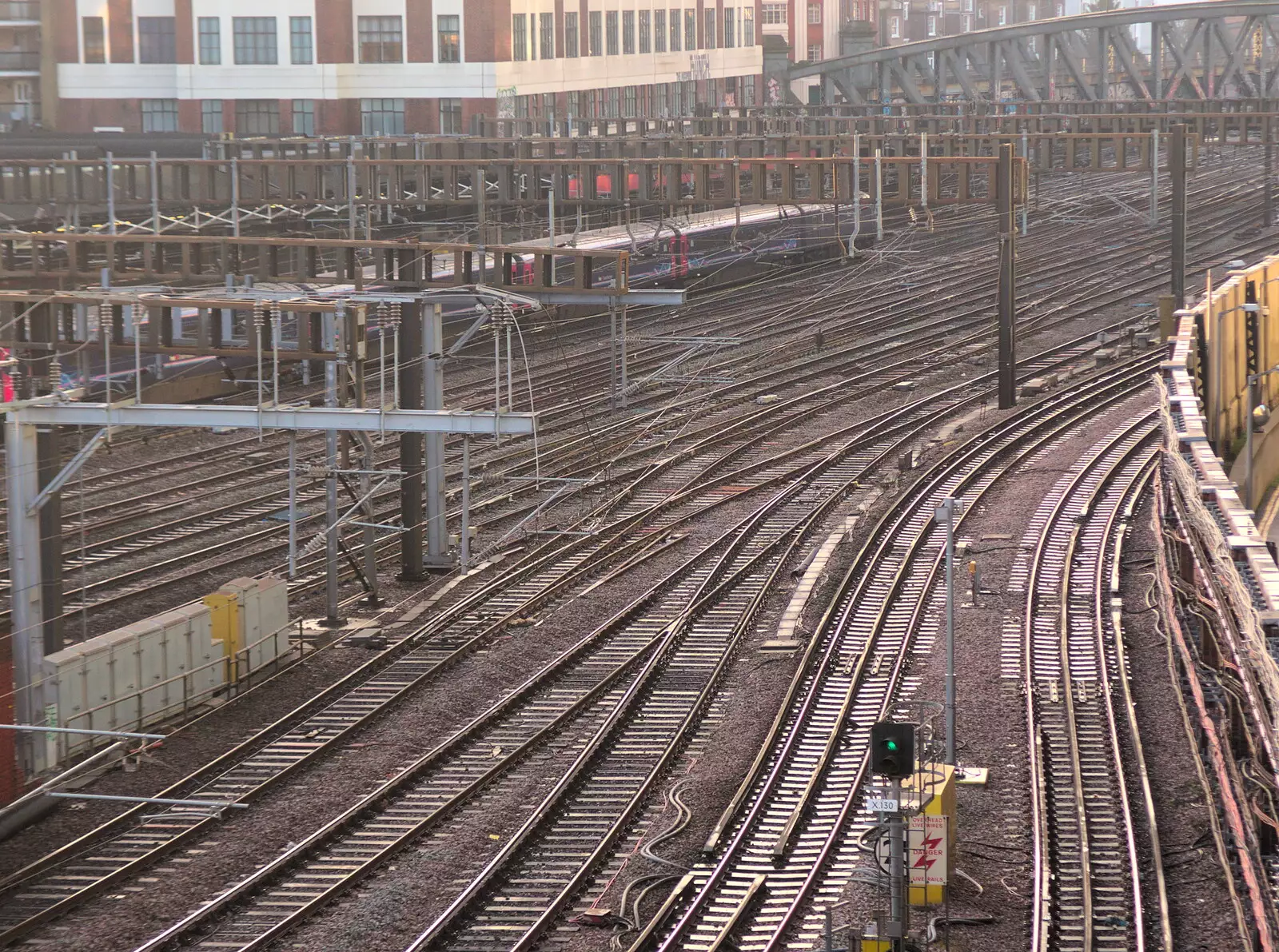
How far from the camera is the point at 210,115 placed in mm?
60375

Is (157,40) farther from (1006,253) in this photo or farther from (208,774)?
(208,774)

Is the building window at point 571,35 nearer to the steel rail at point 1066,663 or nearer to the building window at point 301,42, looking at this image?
the building window at point 301,42

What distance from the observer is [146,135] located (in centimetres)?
5322

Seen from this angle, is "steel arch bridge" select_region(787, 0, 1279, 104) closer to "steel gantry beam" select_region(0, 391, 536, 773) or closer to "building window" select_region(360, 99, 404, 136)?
"building window" select_region(360, 99, 404, 136)

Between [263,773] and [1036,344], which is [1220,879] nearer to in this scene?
[263,773]

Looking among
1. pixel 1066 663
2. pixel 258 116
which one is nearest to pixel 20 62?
pixel 258 116

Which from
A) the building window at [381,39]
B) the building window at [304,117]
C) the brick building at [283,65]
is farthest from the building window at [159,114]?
the building window at [381,39]

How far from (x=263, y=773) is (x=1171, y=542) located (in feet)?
35.6

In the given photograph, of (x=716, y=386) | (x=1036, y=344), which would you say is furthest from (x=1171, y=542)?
(x=1036, y=344)

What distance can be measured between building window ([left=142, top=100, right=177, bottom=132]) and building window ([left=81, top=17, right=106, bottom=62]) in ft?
7.15

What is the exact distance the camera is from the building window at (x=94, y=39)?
2368 inches

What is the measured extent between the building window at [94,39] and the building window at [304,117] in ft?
21.5

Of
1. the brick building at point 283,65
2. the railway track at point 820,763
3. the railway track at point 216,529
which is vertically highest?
the brick building at point 283,65

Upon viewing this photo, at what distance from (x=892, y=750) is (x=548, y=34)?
5518 cm
